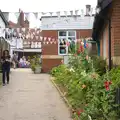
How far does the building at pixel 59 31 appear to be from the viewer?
30.4m

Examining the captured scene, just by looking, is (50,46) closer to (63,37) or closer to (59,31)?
(63,37)

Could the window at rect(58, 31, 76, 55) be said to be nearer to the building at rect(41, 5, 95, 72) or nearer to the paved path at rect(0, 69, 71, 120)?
the building at rect(41, 5, 95, 72)

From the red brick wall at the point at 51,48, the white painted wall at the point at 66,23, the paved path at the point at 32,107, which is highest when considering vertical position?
the white painted wall at the point at 66,23

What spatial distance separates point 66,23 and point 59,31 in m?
0.87

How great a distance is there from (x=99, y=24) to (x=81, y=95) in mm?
5499

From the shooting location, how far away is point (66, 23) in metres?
30.6

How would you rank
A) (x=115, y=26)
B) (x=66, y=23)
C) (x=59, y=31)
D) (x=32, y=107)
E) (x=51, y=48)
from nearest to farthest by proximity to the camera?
(x=32, y=107)
(x=115, y=26)
(x=66, y=23)
(x=59, y=31)
(x=51, y=48)

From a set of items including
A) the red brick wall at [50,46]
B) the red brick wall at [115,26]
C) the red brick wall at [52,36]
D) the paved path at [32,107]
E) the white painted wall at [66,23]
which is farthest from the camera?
the red brick wall at [50,46]

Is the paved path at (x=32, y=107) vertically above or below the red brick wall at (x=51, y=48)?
below

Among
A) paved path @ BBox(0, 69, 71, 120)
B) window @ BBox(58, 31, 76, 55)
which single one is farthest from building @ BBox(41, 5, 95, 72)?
paved path @ BBox(0, 69, 71, 120)

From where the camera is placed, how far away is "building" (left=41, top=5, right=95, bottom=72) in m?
30.4

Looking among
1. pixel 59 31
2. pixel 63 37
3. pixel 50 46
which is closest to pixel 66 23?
pixel 59 31

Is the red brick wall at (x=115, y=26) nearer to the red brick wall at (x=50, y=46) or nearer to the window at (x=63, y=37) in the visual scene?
the window at (x=63, y=37)

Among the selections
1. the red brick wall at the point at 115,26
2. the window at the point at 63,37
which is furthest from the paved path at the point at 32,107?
the window at the point at 63,37
